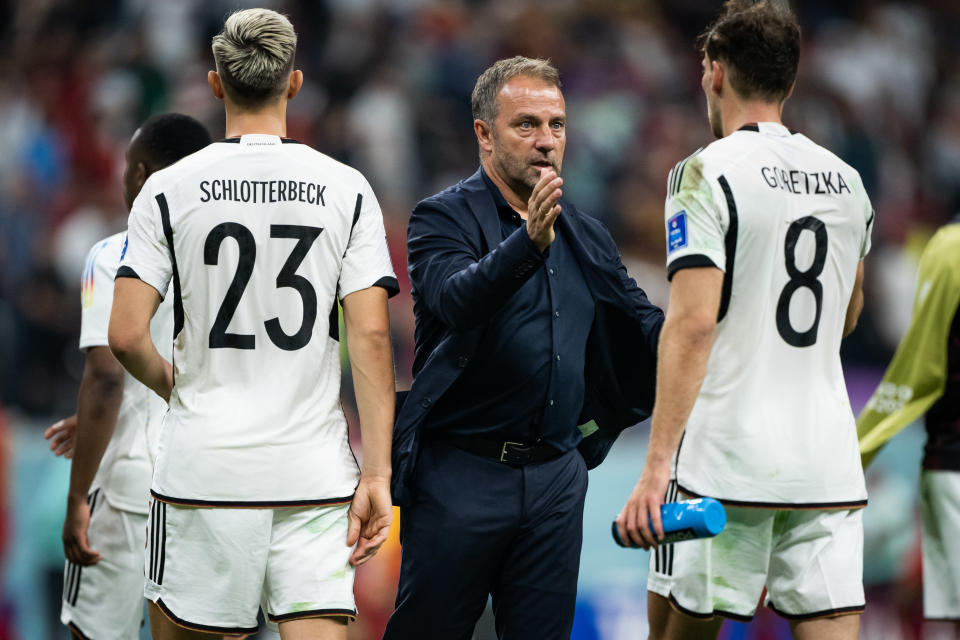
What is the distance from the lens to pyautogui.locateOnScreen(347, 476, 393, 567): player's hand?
3.47m

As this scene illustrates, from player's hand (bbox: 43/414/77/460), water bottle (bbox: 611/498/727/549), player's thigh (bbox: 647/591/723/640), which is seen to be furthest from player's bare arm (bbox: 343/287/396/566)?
player's hand (bbox: 43/414/77/460)

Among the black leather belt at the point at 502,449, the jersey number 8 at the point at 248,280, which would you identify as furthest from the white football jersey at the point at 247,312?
the black leather belt at the point at 502,449

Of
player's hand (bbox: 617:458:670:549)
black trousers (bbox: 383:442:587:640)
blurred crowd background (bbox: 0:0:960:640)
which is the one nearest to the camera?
player's hand (bbox: 617:458:670:549)

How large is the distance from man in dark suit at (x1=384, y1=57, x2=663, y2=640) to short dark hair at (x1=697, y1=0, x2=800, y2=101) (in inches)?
22.7

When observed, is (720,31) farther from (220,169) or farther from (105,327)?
(105,327)

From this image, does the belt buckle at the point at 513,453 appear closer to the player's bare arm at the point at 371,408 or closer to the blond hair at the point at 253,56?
the player's bare arm at the point at 371,408

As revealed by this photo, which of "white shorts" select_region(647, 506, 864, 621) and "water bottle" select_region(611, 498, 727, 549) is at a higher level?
"water bottle" select_region(611, 498, 727, 549)

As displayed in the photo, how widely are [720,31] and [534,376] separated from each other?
1.19m

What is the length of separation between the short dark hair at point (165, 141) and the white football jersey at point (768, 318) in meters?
1.90

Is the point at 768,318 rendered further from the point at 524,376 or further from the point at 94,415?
the point at 94,415

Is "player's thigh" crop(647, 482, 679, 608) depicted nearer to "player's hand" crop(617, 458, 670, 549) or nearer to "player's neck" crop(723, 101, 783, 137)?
"player's hand" crop(617, 458, 670, 549)

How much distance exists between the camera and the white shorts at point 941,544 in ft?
15.6

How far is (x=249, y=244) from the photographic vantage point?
3.37 m

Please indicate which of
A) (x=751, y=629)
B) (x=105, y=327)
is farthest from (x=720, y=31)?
(x=751, y=629)
